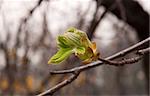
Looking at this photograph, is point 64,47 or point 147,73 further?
point 147,73

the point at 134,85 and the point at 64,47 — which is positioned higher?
the point at 64,47

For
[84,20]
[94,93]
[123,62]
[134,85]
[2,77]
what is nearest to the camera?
[123,62]

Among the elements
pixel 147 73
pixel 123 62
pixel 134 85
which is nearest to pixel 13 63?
pixel 147 73

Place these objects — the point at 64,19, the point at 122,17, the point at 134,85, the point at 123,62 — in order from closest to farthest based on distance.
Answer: the point at 123,62 → the point at 122,17 → the point at 64,19 → the point at 134,85

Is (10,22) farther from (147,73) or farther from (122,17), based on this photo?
Answer: (147,73)

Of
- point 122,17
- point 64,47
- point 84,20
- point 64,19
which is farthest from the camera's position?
point 64,19

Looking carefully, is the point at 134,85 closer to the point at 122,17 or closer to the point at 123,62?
the point at 122,17

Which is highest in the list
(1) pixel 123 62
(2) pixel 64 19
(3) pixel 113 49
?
(2) pixel 64 19

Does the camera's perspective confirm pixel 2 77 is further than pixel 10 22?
Yes

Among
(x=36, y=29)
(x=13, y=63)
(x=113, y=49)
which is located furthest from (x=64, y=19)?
(x=113, y=49)
